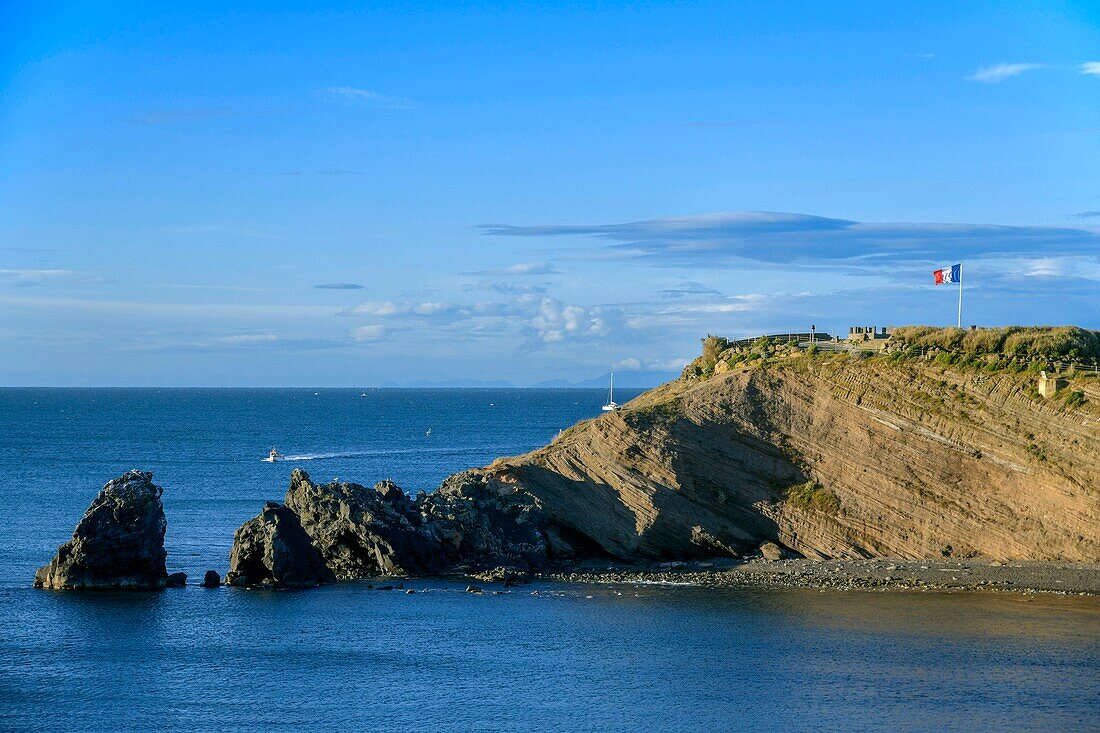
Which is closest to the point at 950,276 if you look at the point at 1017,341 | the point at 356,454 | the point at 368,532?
the point at 1017,341

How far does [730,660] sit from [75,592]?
105 ft

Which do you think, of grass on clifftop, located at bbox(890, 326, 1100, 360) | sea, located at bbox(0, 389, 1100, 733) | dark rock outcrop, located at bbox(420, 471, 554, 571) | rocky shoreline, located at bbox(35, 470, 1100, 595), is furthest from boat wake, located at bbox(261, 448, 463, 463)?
grass on clifftop, located at bbox(890, 326, 1100, 360)

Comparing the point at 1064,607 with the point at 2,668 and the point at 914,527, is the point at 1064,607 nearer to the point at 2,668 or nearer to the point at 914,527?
the point at 914,527

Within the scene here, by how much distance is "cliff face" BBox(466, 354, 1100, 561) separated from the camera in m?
59.7

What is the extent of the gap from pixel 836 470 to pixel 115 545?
120 feet

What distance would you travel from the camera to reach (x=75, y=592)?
58.1 meters

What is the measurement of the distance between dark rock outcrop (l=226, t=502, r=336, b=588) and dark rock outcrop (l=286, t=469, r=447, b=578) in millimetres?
1475

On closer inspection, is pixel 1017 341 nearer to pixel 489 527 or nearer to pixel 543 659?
pixel 489 527

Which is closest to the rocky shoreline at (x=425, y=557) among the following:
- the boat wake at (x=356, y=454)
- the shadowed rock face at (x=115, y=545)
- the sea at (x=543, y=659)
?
the shadowed rock face at (x=115, y=545)

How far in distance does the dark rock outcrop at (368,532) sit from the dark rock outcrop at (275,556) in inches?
58.1

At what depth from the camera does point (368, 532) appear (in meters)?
62.2

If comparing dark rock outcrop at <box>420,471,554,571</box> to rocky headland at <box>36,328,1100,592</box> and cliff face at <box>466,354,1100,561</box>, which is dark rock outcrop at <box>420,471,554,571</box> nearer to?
rocky headland at <box>36,328,1100,592</box>

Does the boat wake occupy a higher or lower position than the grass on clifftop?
lower

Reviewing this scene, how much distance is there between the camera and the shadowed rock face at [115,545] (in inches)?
2295
